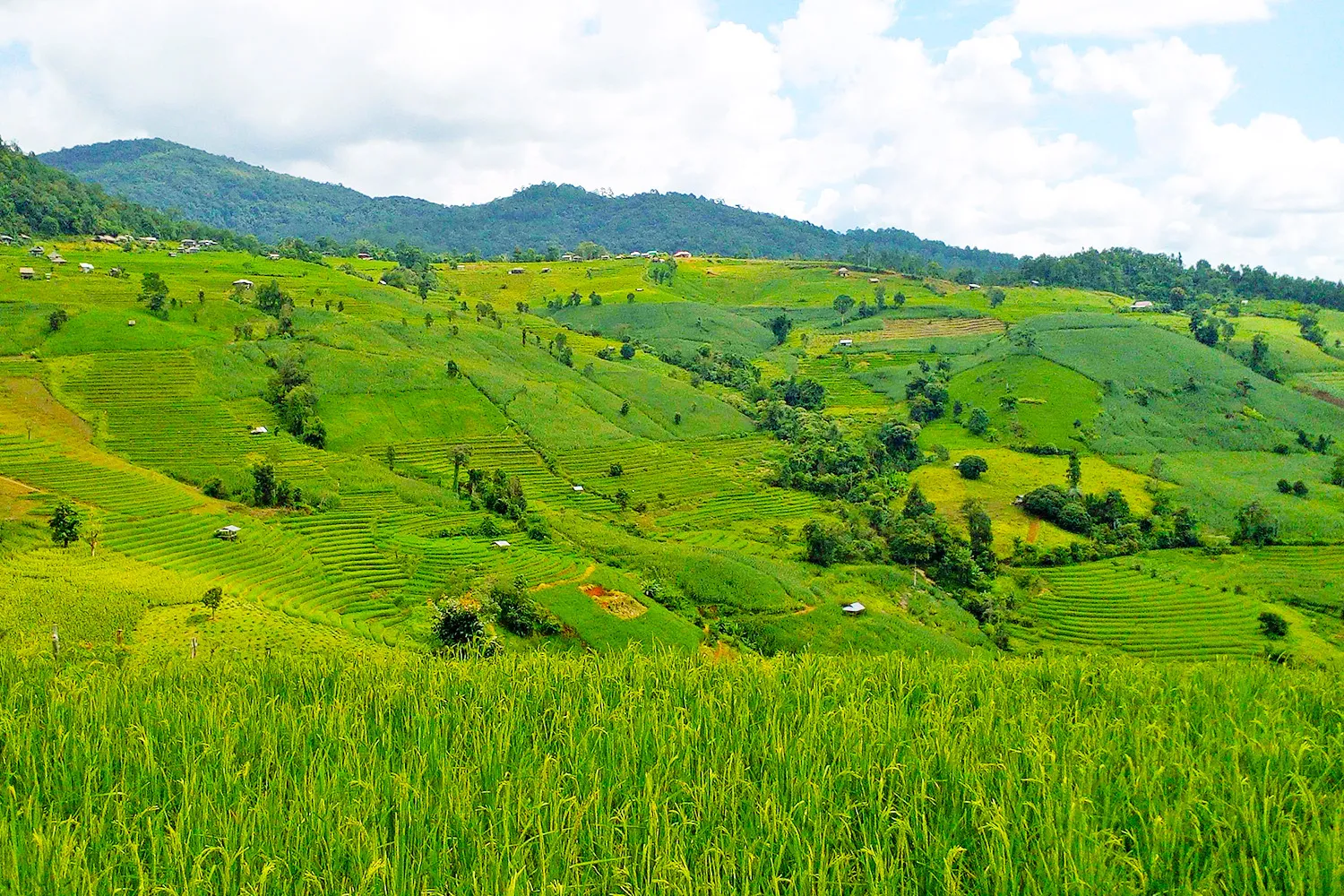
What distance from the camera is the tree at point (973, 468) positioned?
9438 cm

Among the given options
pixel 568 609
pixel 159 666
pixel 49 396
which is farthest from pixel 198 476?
pixel 159 666

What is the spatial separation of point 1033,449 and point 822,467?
2753cm

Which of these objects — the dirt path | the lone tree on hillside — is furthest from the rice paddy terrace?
the lone tree on hillside

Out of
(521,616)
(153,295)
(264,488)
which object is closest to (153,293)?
(153,295)

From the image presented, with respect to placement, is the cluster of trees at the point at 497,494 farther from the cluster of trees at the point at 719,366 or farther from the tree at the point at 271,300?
the cluster of trees at the point at 719,366

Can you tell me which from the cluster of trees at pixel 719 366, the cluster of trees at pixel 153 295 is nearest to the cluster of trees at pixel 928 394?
the cluster of trees at pixel 719 366

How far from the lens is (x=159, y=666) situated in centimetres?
1027

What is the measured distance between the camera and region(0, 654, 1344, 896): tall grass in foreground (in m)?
4.93

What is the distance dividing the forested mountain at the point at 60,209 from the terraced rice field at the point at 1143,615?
17780cm

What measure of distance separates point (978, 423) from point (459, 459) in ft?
229

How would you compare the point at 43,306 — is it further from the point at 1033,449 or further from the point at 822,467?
the point at 1033,449

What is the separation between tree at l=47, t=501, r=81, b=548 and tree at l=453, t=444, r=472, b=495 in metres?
31.8

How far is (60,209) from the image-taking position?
159 m

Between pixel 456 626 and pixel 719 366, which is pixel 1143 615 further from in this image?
pixel 719 366
